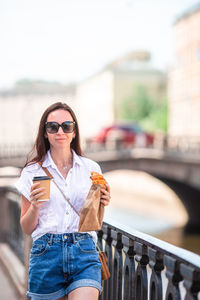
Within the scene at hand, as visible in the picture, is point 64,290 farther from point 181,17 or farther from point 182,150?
Result: point 181,17

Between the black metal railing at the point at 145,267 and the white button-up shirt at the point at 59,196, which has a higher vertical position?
the white button-up shirt at the point at 59,196

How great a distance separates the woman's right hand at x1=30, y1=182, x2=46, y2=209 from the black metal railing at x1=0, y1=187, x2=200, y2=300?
55 cm

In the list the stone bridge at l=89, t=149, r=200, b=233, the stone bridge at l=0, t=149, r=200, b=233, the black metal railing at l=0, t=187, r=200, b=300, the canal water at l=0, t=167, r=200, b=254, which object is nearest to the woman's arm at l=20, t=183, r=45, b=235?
the black metal railing at l=0, t=187, r=200, b=300

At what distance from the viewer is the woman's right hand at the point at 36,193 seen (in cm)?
237

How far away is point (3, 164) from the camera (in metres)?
21.9

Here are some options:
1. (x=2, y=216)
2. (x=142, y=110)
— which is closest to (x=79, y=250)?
(x=2, y=216)

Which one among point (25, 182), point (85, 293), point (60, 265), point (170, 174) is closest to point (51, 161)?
point (25, 182)

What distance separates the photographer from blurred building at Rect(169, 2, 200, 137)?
39.5 m

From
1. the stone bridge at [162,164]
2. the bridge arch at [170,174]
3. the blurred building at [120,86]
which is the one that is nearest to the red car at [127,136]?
the stone bridge at [162,164]

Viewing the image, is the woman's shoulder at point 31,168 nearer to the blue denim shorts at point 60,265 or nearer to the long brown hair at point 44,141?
the long brown hair at point 44,141

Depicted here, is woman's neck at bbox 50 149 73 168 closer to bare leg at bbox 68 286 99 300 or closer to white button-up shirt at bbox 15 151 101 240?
white button-up shirt at bbox 15 151 101 240

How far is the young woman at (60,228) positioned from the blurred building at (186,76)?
3723 cm

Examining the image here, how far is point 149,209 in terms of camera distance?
28.7 metres

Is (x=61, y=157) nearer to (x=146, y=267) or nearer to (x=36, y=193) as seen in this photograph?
(x=36, y=193)
